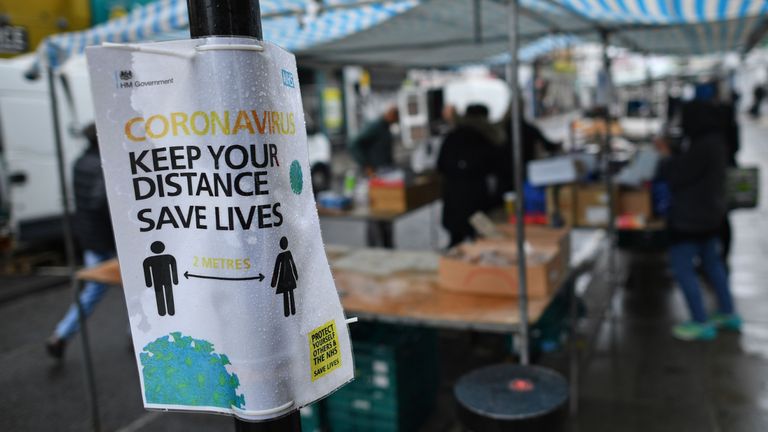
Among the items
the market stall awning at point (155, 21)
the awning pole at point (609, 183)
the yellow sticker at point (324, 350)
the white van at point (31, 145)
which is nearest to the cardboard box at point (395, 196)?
the market stall awning at point (155, 21)

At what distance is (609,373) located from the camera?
15.1ft

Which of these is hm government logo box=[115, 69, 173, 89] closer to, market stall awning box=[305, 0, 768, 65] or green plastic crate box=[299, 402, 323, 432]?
green plastic crate box=[299, 402, 323, 432]

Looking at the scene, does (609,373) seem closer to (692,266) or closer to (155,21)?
(692,266)

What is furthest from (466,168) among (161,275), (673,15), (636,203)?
(161,275)

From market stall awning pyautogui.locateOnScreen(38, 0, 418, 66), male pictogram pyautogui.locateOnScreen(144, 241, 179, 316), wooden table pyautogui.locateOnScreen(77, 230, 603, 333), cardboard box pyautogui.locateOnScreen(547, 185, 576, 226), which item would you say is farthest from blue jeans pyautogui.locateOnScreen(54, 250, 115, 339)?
male pictogram pyautogui.locateOnScreen(144, 241, 179, 316)

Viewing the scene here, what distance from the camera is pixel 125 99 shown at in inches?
50.3

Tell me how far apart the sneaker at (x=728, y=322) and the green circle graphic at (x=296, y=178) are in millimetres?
4929

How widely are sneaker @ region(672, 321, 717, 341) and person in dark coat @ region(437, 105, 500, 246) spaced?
1.91 meters

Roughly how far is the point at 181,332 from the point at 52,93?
3108 millimetres

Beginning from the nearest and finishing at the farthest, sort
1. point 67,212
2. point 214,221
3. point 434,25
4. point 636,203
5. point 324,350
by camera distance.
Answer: point 214,221
point 324,350
point 67,212
point 636,203
point 434,25

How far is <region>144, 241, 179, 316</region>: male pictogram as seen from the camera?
1309 mm

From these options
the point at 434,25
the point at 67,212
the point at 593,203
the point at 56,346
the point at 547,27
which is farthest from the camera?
the point at 434,25

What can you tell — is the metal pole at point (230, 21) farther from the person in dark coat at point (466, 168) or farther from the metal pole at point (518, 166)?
the person in dark coat at point (466, 168)

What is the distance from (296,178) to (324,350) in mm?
387
